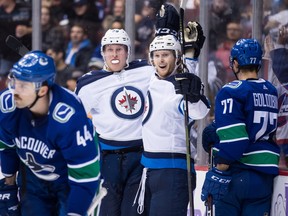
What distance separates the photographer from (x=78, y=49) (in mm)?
7410

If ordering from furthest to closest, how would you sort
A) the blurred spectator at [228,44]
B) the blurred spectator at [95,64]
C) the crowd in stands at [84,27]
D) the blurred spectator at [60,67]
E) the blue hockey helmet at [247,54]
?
the blurred spectator at [60,67] < the blurred spectator at [95,64] < the crowd in stands at [84,27] < the blurred spectator at [228,44] < the blue hockey helmet at [247,54]

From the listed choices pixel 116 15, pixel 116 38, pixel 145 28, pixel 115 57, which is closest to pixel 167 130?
pixel 115 57

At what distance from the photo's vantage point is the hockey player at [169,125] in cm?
509

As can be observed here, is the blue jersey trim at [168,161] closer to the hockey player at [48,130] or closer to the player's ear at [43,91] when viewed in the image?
the hockey player at [48,130]

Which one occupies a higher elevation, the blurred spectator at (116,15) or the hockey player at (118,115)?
the blurred spectator at (116,15)

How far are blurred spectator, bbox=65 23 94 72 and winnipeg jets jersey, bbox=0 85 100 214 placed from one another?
3058 mm

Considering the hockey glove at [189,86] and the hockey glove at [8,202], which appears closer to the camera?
the hockey glove at [8,202]

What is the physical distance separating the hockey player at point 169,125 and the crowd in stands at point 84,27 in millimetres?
1203

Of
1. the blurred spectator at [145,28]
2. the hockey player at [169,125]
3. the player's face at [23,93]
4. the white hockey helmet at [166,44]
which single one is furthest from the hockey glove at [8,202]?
the blurred spectator at [145,28]

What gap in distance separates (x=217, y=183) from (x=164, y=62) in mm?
741

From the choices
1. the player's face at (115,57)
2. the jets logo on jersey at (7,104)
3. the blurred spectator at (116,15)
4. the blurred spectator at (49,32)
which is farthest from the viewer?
the blurred spectator at (49,32)

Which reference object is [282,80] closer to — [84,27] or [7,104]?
[84,27]

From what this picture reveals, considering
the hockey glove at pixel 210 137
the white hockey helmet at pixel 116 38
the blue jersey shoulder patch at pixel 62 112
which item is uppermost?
the white hockey helmet at pixel 116 38

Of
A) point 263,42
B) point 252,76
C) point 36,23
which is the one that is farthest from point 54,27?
point 252,76
